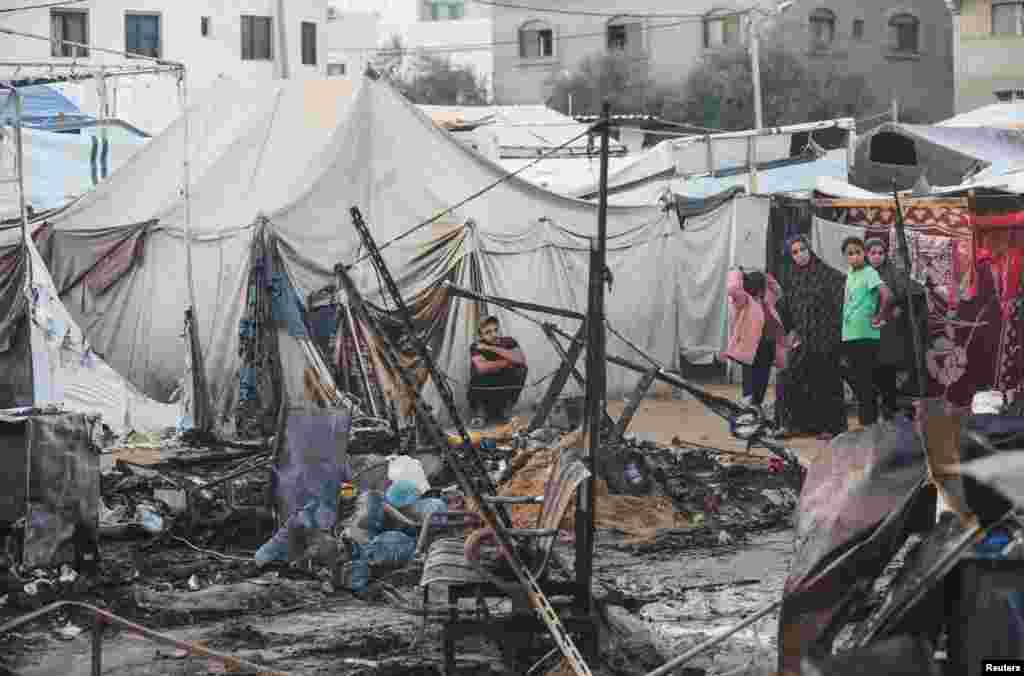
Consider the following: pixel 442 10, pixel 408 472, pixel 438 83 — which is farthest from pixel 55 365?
pixel 442 10

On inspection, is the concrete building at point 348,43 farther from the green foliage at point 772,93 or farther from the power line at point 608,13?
the green foliage at point 772,93

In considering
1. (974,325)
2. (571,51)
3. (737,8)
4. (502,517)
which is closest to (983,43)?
(737,8)

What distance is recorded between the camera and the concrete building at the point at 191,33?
163 ft

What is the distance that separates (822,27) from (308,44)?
60.5ft

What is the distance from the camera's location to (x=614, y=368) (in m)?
20.1

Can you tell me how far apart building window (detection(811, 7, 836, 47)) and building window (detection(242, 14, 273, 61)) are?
19059 mm

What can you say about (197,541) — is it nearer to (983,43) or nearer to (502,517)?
(502,517)

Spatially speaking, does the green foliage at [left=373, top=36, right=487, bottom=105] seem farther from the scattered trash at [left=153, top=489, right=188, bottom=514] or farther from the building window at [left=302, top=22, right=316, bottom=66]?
the scattered trash at [left=153, top=489, right=188, bottom=514]

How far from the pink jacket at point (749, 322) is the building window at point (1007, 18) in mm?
39259

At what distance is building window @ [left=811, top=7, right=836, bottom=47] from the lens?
2391 inches

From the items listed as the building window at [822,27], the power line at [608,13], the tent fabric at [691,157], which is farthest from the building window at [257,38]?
the tent fabric at [691,157]

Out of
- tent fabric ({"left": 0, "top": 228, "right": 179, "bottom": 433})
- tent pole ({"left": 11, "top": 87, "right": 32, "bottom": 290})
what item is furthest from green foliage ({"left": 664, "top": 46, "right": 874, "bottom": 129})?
tent pole ({"left": 11, "top": 87, "right": 32, "bottom": 290})

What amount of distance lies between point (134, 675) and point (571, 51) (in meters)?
57.5

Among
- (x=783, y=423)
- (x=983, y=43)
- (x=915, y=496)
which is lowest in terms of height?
(x=783, y=423)
